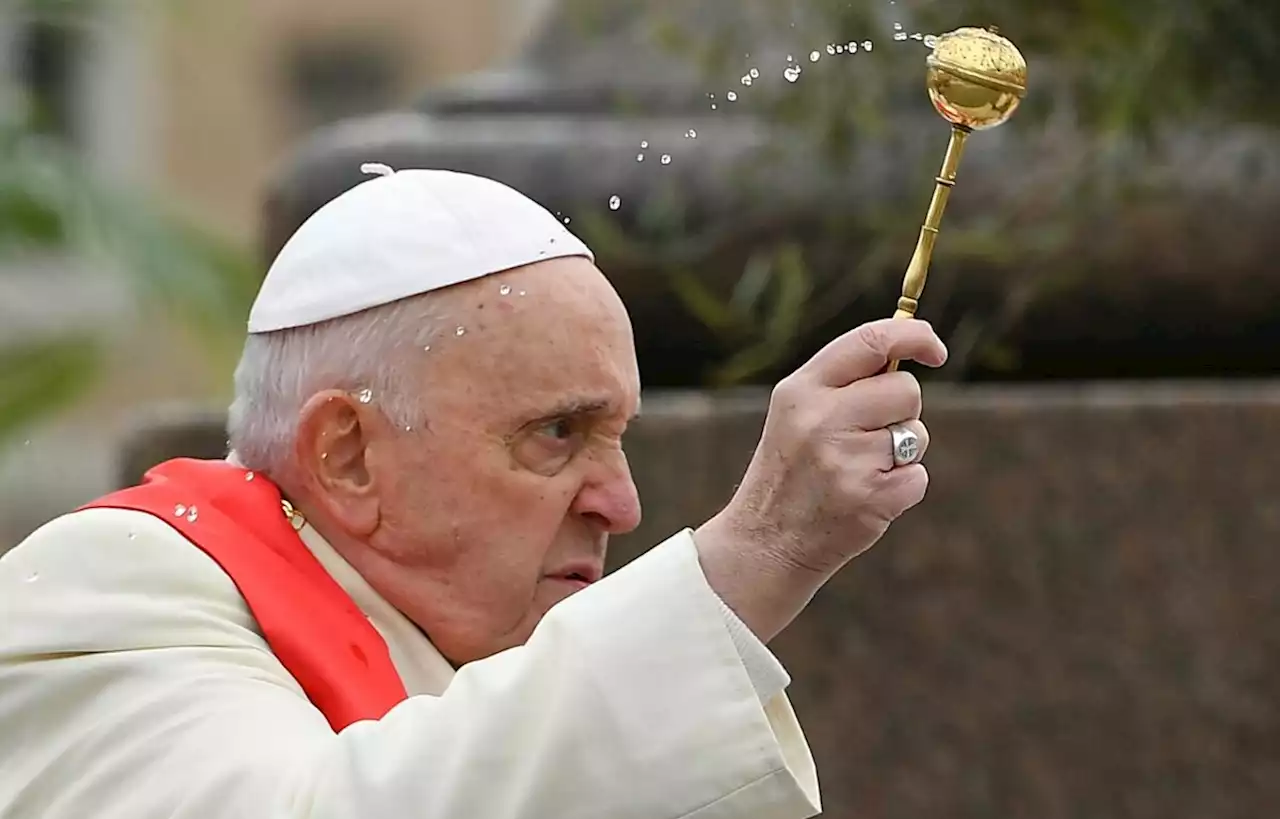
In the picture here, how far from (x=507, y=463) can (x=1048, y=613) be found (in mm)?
2184

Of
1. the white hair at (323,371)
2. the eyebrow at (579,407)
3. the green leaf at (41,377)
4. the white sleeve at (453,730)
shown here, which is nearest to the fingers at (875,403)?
the white sleeve at (453,730)

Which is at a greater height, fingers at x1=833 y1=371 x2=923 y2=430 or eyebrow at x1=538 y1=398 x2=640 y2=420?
fingers at x1=833 y1=371 x2=923 y2=430

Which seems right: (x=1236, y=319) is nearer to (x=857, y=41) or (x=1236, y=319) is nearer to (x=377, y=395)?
(x=857, y=41)

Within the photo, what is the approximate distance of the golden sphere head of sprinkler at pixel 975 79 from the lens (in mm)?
1770

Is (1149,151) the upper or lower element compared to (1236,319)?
upper

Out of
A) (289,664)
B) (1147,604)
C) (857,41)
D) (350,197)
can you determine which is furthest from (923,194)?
(289,664)

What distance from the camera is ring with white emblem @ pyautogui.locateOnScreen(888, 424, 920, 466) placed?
5.68 ft

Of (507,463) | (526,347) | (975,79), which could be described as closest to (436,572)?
(507,463)

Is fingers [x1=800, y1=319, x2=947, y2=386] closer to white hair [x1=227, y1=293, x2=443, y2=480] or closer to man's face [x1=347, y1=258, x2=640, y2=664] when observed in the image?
man's face [x1=347, y1=258, x2=640, y2=664]

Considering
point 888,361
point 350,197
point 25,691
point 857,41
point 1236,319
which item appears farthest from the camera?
Answer: point 1236,319

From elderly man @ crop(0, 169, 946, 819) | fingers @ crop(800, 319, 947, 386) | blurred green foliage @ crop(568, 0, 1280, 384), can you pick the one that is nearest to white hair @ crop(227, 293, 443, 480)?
elderly man @ crop(0, 169, 946, 819)

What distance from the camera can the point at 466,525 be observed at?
6.81 ft

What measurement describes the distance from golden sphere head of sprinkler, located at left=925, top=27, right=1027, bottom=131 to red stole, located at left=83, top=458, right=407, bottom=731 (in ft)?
2.39

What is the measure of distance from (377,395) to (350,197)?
307 millimetres
